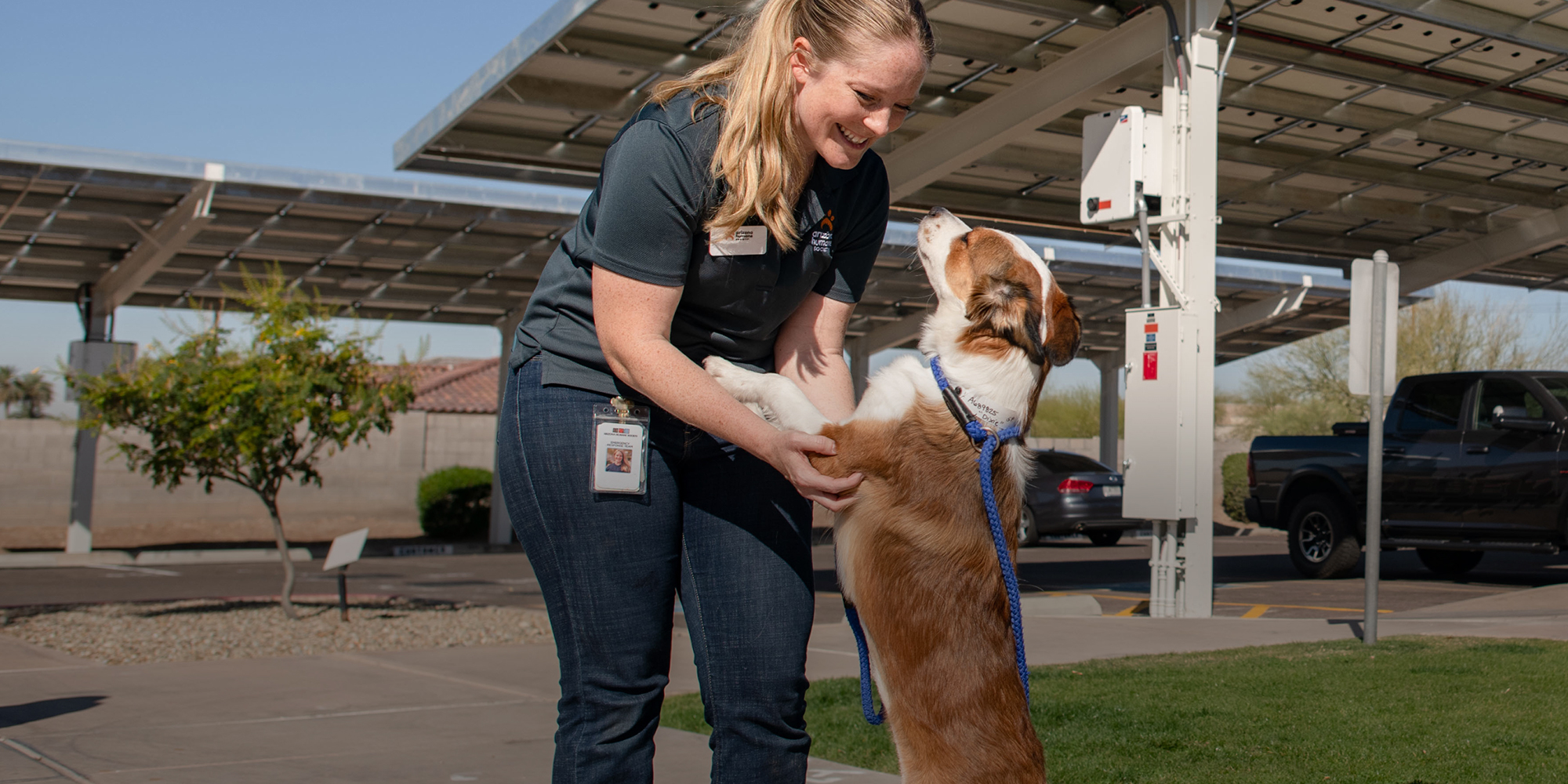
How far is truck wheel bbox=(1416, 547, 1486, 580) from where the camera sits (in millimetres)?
14844

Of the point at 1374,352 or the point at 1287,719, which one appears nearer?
the point at 1287,719

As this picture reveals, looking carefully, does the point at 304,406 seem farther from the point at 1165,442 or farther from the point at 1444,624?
the point at 1444,624

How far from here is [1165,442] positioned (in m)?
10.1

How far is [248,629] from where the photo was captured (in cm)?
1005

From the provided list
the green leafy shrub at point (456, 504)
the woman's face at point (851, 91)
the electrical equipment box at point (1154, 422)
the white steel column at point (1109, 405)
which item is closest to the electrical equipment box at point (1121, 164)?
the electrical equipment box at point (1154, 422)

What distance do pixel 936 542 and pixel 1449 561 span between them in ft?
47.9

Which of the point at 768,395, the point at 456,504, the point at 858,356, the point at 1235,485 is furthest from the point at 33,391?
the point at 768,395

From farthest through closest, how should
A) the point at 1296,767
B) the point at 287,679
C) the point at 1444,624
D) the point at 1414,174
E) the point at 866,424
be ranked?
A: the point at 1414,174 → the point at 1444,624 → the point at 287,679 → the point at 1296,767 → the point at 866,424

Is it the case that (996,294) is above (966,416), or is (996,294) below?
above

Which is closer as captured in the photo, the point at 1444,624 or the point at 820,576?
the point at 1444,624

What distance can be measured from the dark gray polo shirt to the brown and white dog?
0.17 metres

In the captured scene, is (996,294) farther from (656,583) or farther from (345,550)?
(345,550)

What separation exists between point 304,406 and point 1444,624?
8984 mm

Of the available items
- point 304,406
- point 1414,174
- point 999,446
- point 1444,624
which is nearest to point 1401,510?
point 1444,624
